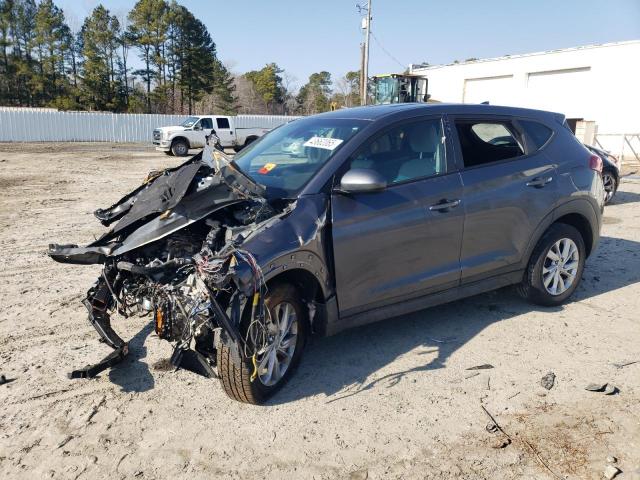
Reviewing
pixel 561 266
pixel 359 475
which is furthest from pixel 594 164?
pixel 359 475

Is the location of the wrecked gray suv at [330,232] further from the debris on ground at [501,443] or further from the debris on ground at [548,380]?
the debris on ground at [501,443]

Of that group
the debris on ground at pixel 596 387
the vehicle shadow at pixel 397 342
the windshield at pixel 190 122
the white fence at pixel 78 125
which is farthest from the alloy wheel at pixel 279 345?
the white fence at pixel 78 125

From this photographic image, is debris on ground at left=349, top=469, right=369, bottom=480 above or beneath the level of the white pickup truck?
beneath

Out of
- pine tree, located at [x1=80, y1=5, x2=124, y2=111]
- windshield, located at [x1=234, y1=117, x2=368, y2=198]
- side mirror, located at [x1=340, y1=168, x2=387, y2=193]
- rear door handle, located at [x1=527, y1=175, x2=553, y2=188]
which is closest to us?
side mirror, located at [x1=340, y1=168, x2=387, y2=193]

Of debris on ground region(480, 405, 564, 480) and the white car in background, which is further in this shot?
the white car in background

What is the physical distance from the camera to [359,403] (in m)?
3.49

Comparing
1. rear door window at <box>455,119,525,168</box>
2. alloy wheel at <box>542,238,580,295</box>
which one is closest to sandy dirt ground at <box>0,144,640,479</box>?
alloy wheel at <box>542,238,580,295</box>

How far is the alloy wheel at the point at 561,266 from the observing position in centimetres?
501

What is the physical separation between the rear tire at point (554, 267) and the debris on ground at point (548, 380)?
4.09ft

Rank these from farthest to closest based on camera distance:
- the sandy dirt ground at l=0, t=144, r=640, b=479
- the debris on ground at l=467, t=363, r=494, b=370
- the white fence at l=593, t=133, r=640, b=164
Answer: the white fence at l=593, t=133, r=640, b=164 → the debris on ground at l=467, t=363, r=494, b=370 → the sandy dirt ground at l=0, t=144, r=640, b=479

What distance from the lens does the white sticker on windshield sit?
3.99 metres

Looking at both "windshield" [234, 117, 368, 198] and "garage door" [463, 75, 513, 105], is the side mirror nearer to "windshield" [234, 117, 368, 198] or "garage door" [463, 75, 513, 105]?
"windshield" [234, 117, 368, 198]

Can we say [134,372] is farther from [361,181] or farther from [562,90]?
[562,90]

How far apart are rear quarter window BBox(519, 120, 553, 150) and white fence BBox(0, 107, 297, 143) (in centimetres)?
2783
